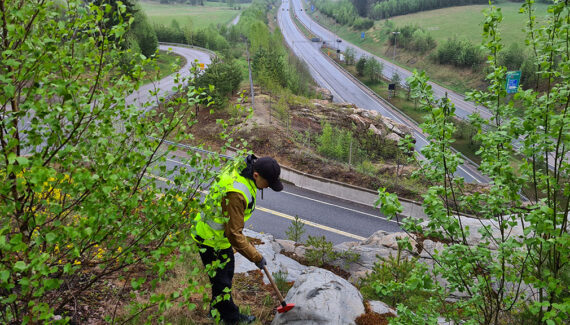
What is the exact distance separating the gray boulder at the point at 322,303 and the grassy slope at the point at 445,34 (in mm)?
49781

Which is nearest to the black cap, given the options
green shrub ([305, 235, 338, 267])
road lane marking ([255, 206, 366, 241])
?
green shrub ([305, 235, 338, 267])

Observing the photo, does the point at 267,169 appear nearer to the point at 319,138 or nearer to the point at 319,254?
the point at 319,254

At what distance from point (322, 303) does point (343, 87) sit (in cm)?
4915

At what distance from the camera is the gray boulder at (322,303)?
4836 millimetres

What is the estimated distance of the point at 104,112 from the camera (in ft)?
9.14

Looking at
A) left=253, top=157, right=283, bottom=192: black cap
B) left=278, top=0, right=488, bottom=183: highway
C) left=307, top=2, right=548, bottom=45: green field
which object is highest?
left=307, top=2, right=548, bottom=45: green field

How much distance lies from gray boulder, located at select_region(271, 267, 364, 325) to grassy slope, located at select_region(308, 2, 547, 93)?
4978 cm

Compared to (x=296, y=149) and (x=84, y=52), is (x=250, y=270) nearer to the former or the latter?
(x=84, y=52)

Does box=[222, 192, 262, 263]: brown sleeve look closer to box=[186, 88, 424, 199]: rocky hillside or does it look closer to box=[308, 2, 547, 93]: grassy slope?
box=[186, 88, 424, 199]: rocky hillside

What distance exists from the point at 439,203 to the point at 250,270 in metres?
4.57

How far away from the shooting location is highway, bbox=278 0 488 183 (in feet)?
101

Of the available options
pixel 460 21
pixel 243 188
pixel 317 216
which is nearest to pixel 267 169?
pixel 243 188

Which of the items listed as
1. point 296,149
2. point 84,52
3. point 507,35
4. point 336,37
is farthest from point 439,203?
point 336,37

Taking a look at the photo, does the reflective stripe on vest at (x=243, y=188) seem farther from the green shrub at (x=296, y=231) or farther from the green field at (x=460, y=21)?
the green field at (x=460, y=21)
